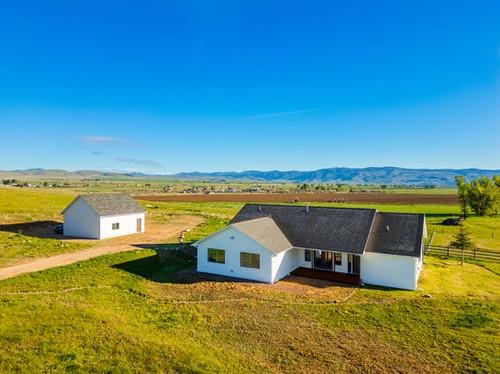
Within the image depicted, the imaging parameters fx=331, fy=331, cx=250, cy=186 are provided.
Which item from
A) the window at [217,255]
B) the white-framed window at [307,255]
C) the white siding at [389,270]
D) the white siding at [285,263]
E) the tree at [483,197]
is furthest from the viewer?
the tree at [483,197]

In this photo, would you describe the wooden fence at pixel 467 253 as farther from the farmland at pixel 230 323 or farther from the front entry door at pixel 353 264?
the front entry door at pixel 353 264

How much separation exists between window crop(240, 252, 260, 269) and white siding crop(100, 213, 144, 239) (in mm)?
17425

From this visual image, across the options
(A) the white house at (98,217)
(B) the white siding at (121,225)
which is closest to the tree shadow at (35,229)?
(A) the white house at (98,217)

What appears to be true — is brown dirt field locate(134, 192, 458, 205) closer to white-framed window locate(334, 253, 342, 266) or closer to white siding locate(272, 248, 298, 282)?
white siding locate(272, 248, 298, 282)

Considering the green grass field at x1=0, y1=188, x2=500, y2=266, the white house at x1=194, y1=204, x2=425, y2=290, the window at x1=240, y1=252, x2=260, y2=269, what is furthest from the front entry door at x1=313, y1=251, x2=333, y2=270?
the green grass field at x1=0, y1=188, x2=500, y2=266

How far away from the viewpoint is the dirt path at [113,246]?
21672 mm

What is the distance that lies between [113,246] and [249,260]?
13972 millimetres

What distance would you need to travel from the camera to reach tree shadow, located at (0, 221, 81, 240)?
31.6 metres

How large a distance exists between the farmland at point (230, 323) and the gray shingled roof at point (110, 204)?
30.4 ft

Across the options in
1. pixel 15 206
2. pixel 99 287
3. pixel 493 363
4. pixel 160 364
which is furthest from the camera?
pixel 15 206

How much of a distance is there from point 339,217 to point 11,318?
68.2 ft

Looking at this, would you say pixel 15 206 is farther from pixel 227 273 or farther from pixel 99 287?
pixel 227 273

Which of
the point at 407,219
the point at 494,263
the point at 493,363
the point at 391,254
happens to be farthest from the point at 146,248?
the point at 494,263

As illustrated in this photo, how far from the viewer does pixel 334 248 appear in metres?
22.6
